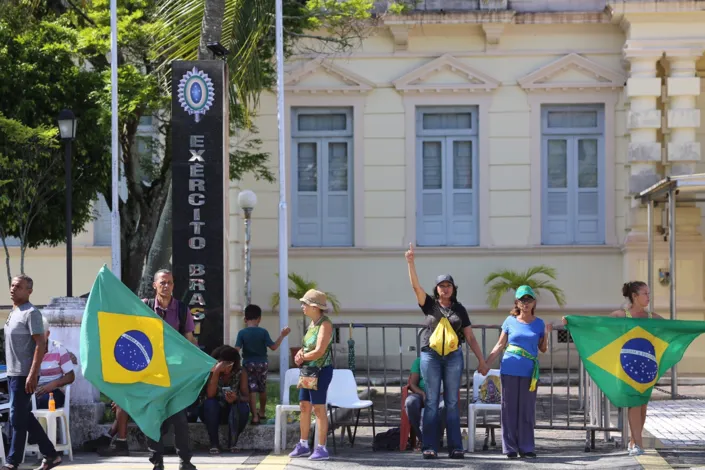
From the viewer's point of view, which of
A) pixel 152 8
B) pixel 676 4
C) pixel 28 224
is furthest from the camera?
pixel 676 4

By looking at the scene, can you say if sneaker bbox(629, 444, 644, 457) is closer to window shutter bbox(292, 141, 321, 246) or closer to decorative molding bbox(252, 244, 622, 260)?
decorative molding bbox(252, 244, 622, 260)

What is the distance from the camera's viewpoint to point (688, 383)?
769 inches

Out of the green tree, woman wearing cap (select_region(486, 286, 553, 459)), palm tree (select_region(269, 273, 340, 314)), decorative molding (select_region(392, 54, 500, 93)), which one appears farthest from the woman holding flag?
decorative molding (select_region(392, 54, 500, 93))

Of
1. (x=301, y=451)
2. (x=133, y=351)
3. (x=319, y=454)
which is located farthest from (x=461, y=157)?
(x=133, y=351)

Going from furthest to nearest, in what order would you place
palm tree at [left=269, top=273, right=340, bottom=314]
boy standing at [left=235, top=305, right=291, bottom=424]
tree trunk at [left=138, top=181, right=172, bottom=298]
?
palm tree at [left=269, top=273, right=340, bottom=314] < tree trunk at [left=138, top=181, right=172, bottom=298] < boy standing at [left=235, top=305, right=291, bottom=424]

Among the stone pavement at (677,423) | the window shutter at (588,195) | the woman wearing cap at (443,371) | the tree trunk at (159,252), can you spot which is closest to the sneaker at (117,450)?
the woman wearing cap at (443,371)

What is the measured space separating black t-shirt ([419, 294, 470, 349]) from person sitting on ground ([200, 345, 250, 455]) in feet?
6.39

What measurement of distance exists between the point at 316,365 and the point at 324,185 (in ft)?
33.9

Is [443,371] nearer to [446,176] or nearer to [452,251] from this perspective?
[452,251]

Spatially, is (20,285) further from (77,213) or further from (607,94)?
(607,94)

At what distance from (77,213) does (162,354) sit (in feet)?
30.4

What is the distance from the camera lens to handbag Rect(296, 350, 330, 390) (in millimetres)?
11898

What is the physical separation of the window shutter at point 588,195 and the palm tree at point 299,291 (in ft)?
13.8

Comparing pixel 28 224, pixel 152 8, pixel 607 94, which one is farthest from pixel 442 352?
pixel 607 94
